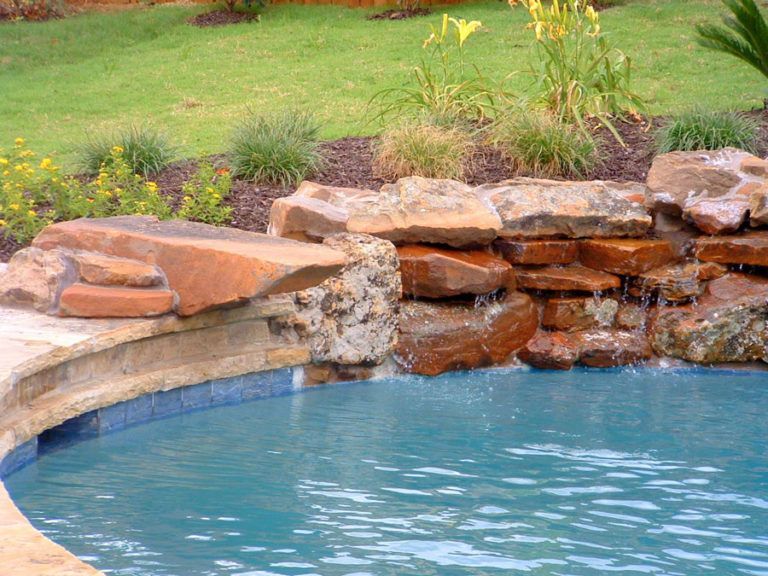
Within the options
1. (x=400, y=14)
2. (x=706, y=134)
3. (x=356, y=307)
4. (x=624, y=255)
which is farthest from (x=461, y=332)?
(x=400, y=14)

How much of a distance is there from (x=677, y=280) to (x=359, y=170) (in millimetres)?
2919

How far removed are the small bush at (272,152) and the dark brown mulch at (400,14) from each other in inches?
383

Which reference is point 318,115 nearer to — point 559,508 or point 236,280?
point 236,280

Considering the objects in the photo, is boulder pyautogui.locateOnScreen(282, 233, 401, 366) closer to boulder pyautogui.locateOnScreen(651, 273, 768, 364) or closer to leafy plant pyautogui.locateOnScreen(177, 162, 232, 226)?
leafy plant pyautogui.locateOnScreen(177, 162, 232, 226)

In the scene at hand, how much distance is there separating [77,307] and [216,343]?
0.93m

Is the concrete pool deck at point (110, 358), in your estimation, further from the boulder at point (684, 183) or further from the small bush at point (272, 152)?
the boulder at point (684, 183)

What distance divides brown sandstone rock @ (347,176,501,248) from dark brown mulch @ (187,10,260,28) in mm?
11867

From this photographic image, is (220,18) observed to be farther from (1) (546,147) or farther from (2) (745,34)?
(2) (745,34)

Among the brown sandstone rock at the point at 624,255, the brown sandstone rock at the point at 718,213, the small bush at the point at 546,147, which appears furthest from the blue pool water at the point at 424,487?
the small bush at the point at 546,147

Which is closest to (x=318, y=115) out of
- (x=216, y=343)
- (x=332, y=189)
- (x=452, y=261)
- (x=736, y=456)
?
(x=332, y=189)

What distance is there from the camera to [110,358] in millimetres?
5879

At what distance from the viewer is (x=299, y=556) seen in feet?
14.0

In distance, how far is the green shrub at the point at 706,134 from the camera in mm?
9539

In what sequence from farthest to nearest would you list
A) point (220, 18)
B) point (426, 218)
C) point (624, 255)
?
point (220, 18), point (624, 255), point (426, 218)
